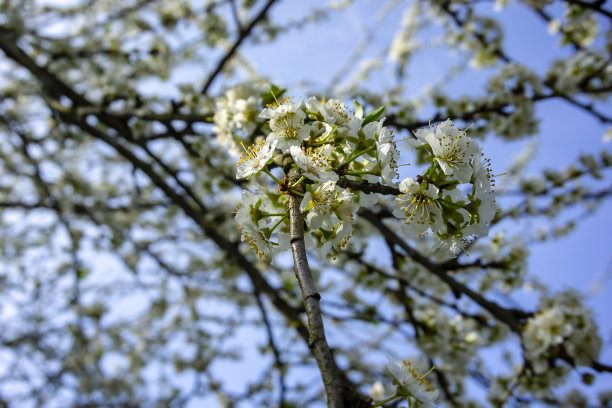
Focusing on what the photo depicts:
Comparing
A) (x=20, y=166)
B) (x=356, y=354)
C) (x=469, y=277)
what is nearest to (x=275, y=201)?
(x=469, y=277)

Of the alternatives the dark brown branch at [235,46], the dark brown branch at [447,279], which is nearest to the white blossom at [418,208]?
the dark brown branch at [447,279]

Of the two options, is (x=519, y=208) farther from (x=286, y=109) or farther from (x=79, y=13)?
(x=79, y=13)

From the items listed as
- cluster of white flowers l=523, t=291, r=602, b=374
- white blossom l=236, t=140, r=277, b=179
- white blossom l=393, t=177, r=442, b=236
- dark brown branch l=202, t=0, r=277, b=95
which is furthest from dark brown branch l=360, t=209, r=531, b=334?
dark brown branch l=202, t=0, r=277, b=95

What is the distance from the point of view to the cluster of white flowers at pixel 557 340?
233cm

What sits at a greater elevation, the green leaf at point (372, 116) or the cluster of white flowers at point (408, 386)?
the green leaf at point (372, 116)

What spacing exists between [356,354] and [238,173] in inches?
197

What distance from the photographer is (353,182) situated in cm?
122

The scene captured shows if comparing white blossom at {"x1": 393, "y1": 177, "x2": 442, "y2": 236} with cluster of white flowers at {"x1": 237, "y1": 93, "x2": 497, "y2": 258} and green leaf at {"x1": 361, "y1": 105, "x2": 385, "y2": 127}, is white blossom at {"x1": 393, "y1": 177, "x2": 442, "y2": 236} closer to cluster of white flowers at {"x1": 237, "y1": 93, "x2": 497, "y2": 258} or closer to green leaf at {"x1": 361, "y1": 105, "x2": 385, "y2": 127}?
cluster of white flowers at {"x1": 237, "y1": 93, "x2": 497, "y2": 258}

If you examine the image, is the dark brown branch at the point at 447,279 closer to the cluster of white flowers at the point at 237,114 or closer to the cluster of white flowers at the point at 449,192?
the cluster of white flowers at the point at 237,114

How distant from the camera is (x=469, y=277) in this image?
12.7ft

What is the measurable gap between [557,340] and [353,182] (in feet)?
6.15

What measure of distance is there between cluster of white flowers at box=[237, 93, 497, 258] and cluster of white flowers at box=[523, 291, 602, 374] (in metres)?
1.46

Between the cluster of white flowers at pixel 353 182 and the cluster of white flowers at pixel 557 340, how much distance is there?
146cm

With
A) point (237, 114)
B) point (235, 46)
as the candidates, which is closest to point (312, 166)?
point (237, 114)
